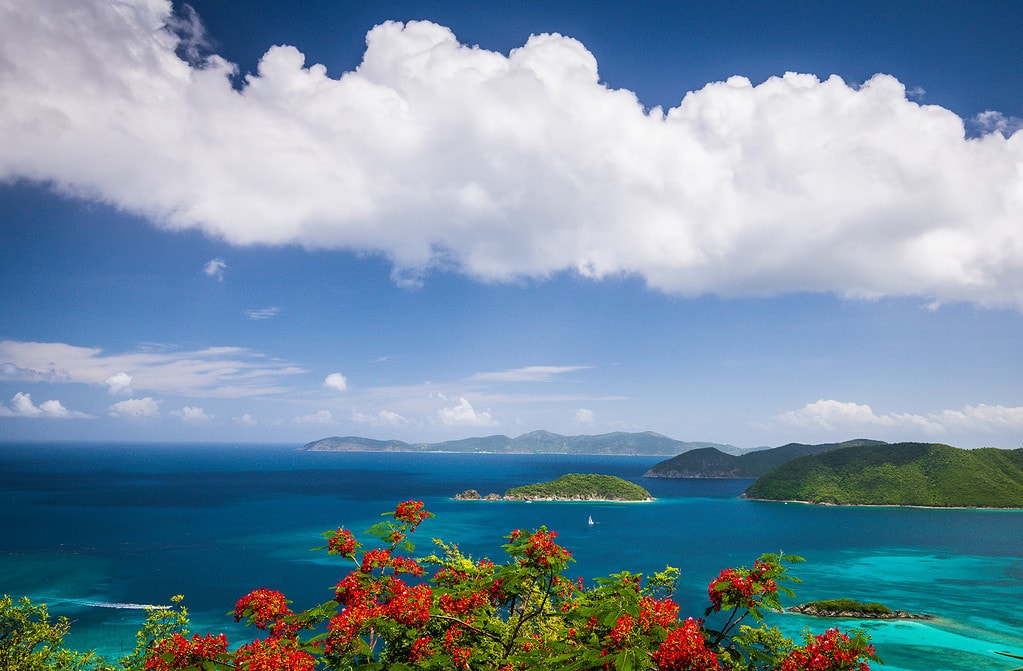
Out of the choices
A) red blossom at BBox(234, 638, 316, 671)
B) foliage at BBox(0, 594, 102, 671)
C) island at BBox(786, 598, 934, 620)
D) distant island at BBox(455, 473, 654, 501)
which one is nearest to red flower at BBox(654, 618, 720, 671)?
red blossom at BBox(234, 638, 316, 671)

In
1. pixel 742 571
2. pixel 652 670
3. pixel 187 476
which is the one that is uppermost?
pixel 742 571

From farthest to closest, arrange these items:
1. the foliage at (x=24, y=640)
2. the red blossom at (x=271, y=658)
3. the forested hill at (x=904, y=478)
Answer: the forested hill at (x=904, y=478), the foliage at (x=24, y=640), the red blossom at (x=271, y=658)

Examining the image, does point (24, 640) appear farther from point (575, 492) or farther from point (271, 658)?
point (575, 492)

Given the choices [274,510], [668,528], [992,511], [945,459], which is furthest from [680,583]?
[945,459]

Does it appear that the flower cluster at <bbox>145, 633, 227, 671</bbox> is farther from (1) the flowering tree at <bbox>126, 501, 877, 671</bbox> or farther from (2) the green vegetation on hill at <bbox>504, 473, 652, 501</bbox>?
(2) the green vegetation on hill at <bbox>504, 473, 652, 501</bbox>

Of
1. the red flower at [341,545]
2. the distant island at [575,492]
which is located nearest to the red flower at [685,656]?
the red flower at [341,545]

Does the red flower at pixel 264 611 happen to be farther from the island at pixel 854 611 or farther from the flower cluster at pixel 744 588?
the island at pixel 854 611

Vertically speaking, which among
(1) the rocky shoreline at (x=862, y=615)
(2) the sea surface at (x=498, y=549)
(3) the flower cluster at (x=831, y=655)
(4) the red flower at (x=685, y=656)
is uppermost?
(4) the red flower at (x=685, y=656)

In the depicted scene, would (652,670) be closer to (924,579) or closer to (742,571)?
(742,571)
